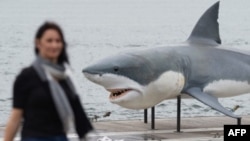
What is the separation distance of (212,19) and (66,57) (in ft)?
25.7

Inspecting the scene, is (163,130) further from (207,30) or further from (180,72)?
(207,30)

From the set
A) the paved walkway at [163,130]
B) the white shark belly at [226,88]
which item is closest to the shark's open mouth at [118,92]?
Result: the paved walkway at [163,130]

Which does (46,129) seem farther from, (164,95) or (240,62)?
(240,62)

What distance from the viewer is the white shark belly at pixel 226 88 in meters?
13.7

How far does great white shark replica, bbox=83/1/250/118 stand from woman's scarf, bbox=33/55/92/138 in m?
5.40

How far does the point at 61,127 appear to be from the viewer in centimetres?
662

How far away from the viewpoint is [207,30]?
14008 mm

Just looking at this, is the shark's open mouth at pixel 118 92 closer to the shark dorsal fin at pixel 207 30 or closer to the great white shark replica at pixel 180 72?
the great white shark replica at pixel 180 72

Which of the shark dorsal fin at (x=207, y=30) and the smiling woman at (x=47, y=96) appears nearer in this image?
the smiling woman at (x=47, y=96)

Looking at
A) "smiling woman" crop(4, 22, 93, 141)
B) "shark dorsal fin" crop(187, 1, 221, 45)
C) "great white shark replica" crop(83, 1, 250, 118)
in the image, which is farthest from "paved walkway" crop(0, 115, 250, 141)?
"smiling woman" crop(4, 22, 93, 141)

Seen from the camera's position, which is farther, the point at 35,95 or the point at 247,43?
the point at 247,43

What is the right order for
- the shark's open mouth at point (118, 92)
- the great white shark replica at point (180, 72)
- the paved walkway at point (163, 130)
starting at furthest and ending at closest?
the paved walkway at point (163, 130)
the shark's open mouth at point (118, 92)
the great white shark replica at point (180, 72)

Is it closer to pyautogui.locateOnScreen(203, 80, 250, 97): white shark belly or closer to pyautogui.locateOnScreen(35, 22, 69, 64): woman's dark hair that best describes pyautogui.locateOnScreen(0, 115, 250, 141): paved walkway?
pyautogui.locateOnScreen(203, 80, 250, 97): white shark belly

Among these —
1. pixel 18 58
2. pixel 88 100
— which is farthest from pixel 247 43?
pixel 88 100
